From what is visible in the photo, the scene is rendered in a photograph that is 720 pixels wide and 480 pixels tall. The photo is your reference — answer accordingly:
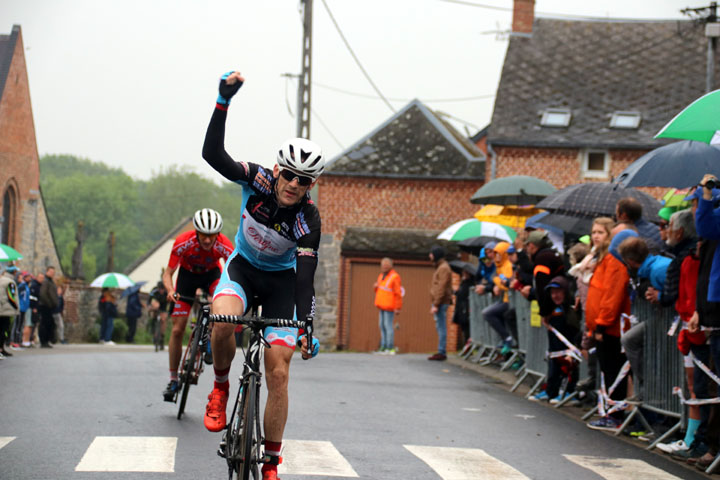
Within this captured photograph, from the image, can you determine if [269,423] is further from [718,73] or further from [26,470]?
[718,73]

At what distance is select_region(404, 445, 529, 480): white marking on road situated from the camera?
7434 mm

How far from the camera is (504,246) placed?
1748 cm

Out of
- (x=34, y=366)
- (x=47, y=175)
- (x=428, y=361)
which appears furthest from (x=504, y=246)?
(x=47, y=175)

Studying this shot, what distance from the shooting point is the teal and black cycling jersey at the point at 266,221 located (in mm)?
6211

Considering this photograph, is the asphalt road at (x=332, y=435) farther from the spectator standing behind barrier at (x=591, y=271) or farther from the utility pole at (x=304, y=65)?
the utility pole at (x=304, y=65)

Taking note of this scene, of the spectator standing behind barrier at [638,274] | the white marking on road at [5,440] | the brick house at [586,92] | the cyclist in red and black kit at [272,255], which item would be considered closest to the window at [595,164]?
the brick house at [586,92]

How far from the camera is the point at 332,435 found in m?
9.20

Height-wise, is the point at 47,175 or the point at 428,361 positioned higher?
the point at 47,175

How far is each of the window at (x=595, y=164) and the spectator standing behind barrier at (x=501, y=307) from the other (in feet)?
53.7

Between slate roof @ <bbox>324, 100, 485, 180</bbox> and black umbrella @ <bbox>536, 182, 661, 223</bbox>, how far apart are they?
68.1 ft

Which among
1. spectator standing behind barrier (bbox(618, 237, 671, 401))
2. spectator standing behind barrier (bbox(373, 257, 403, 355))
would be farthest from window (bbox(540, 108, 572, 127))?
spectator standing behind barrier (bbox(618, 237, 671, 401))

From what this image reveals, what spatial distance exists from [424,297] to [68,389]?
909 inches

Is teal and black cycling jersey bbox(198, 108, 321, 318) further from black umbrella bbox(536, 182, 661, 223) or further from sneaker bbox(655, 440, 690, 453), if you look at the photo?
black umbrella bbox(536, 182, 661, 223)

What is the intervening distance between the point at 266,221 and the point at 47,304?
2122 cm
